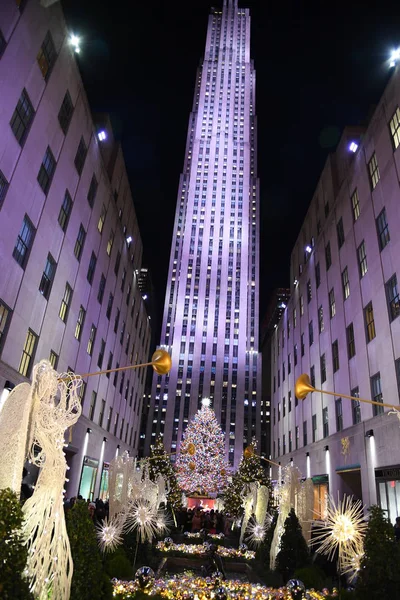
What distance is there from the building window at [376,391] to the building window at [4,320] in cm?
1858

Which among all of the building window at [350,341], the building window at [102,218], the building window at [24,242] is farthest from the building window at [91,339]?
the building window at [350,341]

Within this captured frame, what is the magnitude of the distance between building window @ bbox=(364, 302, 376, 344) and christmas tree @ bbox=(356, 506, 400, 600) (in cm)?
1642

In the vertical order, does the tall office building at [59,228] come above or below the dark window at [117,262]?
below

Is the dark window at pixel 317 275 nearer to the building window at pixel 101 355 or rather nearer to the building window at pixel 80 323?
the building window at pixel 101 355

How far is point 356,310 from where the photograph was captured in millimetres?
26984

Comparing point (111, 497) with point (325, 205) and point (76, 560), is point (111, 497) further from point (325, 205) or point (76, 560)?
point (325, 205)

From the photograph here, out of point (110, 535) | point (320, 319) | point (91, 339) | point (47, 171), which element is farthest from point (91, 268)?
point (110, 535)

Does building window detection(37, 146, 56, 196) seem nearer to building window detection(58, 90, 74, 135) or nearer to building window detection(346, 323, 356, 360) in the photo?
building window detection(58, 90, 74, 135)

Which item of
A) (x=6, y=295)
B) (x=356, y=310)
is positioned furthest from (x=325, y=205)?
(x=6, y=295)

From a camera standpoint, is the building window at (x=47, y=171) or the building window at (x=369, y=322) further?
the building window at (x=369, y=322)

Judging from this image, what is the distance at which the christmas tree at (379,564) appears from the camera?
326 inches

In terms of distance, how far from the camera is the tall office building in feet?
59.6

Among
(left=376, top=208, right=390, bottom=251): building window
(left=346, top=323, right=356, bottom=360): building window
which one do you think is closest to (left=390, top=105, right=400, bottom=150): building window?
(left=376, top=208, right=390, bottom=251): building window

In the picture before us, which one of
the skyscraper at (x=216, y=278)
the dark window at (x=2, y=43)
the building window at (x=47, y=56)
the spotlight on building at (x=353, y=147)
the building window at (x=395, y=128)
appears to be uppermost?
the skyscraper at (x=216, y=278)
